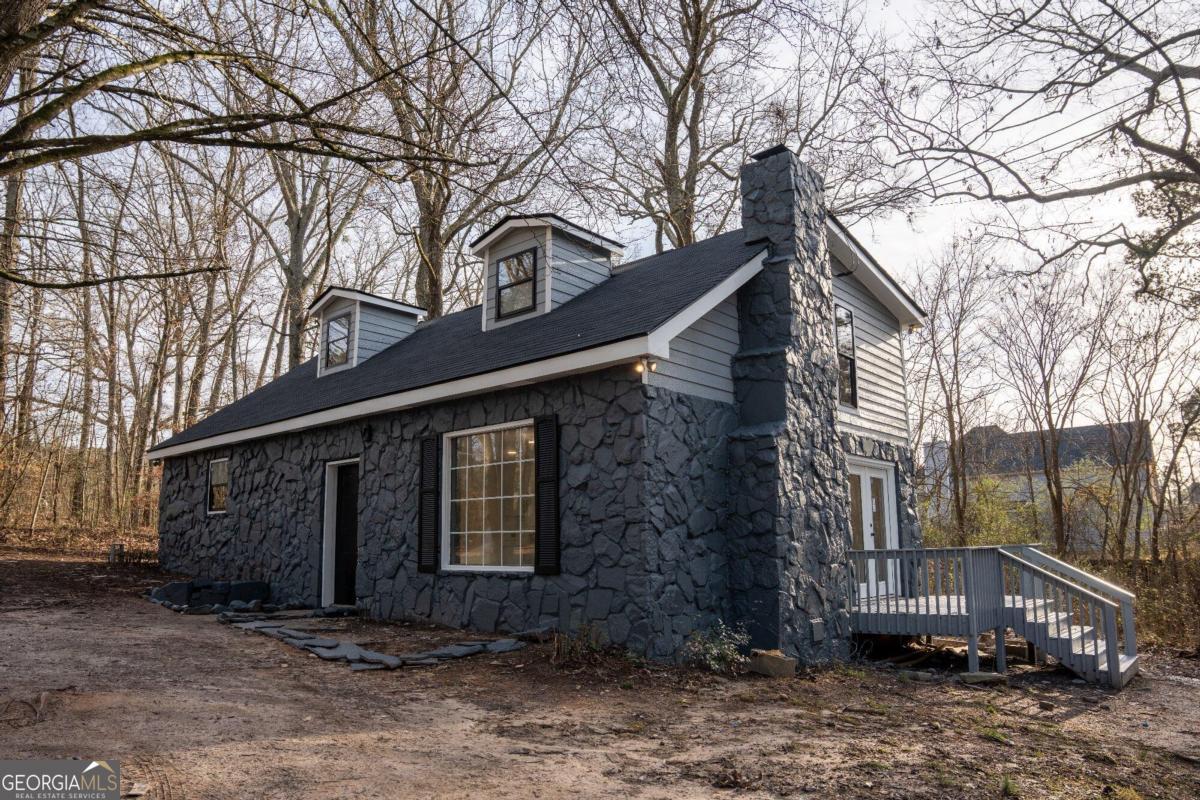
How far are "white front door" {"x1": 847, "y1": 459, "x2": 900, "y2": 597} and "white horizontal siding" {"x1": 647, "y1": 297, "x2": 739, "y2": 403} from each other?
285 centimetres

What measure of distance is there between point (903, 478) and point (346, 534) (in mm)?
7900

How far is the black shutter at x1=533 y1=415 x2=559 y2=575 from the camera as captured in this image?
25.7 ft

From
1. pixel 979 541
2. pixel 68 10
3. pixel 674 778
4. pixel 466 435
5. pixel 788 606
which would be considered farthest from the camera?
pixel 979 541

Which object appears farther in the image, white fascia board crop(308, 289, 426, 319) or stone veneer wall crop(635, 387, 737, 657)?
white fascia board crop(308, 289, 426, 319)

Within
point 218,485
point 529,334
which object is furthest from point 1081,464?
point 218,485

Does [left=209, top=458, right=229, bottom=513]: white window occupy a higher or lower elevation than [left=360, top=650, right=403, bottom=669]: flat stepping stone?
higher

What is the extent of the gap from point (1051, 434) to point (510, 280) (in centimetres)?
1271

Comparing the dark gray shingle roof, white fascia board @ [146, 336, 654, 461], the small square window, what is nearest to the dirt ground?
white fascia board @ [146, 336, 654, 461]

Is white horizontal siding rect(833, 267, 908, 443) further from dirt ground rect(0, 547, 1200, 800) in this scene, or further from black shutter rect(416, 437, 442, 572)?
black shutter rect(416, 437, 442, 572)

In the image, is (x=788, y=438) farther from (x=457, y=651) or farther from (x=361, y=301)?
(x=361, y=301)

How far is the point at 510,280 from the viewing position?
10.5 m

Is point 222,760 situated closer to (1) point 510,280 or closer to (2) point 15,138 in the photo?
(2) point 15,138

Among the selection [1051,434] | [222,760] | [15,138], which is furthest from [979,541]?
[15,138]
